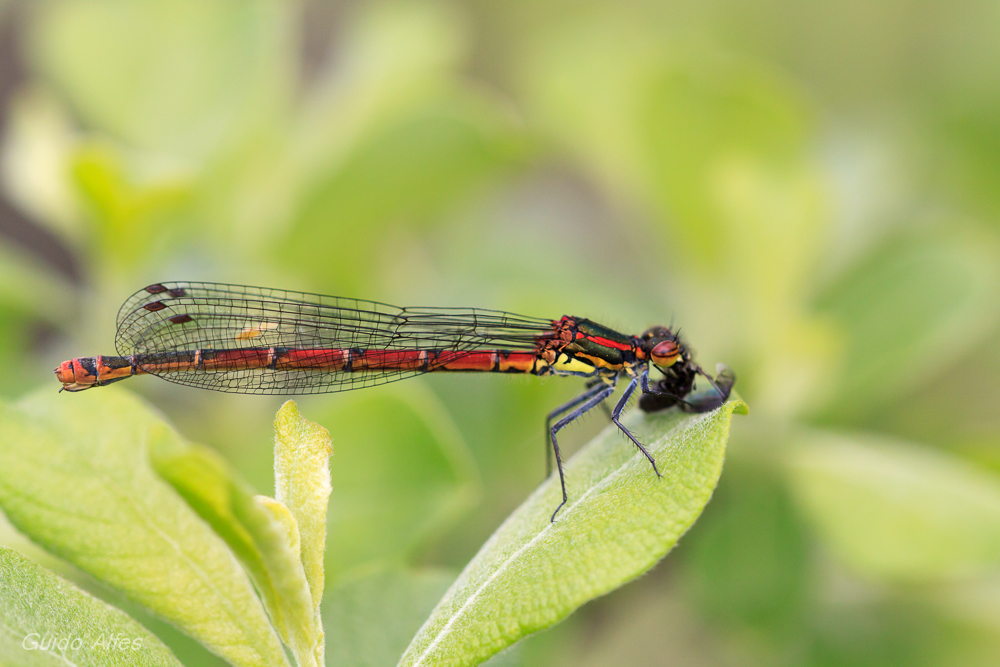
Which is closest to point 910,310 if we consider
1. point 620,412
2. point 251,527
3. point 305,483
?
point 620,412

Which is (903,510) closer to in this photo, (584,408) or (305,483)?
(584,408)

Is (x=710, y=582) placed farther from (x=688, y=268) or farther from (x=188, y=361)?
(x=188, y=361)

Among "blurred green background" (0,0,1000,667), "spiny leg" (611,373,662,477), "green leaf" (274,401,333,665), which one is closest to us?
"green leaf" (274,401,333,665)

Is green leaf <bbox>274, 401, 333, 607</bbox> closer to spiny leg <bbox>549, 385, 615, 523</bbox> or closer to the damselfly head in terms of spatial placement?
spiny leg <bbox>549, 385, 615, 523</bbox>

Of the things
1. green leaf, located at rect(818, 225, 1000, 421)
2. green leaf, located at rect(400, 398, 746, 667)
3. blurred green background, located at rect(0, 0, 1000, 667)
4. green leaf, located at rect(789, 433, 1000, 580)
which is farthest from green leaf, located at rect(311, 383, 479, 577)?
green leaf, located at rect(818, 225, 1000, 421)

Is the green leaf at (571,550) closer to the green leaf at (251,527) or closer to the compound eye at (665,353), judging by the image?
the green leaf at (251,527)

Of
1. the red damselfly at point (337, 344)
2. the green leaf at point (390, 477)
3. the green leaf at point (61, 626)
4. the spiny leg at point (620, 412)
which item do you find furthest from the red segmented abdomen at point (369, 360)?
the green leaf at point (61, 626)
